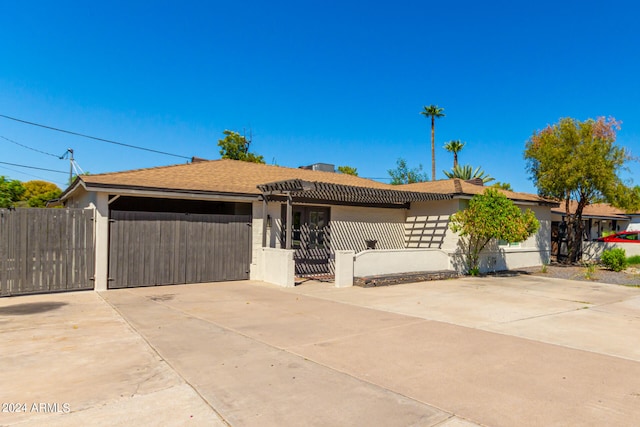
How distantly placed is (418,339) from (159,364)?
150 inches

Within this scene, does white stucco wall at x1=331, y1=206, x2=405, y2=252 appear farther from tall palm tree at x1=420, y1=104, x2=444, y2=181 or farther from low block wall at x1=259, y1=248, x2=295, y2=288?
tall palm tree at x1=420, y1=104, x2=444, y2=181

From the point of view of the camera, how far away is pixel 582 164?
56.4ft

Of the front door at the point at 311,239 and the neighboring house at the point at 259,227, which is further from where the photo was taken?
the front door at the point at 311,239

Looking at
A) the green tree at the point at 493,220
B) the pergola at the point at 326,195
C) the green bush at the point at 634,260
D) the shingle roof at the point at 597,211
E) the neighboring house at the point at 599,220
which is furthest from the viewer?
the shingle roof at the point at 597,211

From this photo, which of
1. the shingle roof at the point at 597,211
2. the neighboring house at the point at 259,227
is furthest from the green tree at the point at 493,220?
the shingle roof at the point at 597,211

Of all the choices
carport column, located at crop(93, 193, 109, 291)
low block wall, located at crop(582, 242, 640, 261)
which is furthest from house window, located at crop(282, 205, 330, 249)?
low block wall, located at crop(582, 242, 640, 261)

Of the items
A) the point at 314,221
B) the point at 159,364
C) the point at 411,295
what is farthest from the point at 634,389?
the point at 314,221

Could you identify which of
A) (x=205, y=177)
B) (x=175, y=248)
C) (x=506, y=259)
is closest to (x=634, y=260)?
(x=506, y=259)

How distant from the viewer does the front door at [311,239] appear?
14.9 m

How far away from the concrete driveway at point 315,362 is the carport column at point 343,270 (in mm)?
2722

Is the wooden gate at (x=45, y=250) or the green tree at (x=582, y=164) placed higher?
the green tree at (x=582, y=164)

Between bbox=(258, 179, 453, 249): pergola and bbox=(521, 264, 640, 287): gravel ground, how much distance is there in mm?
5467

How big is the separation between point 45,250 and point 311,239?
27.7 feet

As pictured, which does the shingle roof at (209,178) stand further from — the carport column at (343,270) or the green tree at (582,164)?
the carport column at (343,270)
